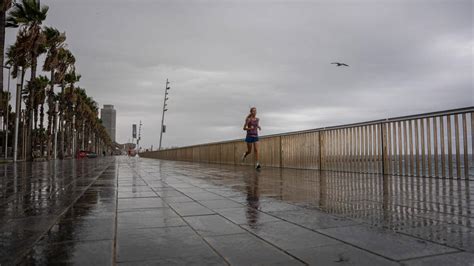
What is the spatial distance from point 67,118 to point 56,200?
42.6m

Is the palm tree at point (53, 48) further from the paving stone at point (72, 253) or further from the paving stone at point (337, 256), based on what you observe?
the paving stone at point (337, 256)

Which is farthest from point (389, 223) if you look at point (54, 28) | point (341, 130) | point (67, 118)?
point (67, 118)

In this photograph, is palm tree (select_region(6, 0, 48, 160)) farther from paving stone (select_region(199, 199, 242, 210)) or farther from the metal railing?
paving stone (select_region(199, 199, 242, 210))

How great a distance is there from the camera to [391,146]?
8570 millimetres

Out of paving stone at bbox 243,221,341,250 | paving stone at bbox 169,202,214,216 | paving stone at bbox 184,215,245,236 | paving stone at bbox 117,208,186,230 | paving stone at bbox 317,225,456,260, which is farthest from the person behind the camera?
paving stone at bbox 169,202,214,216

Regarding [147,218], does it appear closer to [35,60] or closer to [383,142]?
[383,142]

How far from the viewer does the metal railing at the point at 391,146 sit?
7133 millimetres

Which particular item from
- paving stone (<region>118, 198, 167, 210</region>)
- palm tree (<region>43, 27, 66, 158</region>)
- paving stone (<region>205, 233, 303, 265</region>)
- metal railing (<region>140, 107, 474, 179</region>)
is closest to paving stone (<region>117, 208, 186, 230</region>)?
paving stone (<region>118, 198, 167, 210</region>)

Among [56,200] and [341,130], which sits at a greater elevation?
[341,130]

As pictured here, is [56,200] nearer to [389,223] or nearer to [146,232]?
[146,232]

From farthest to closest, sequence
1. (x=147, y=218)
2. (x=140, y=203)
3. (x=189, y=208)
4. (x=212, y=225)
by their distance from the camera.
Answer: (x=140, y=203) → (x=189, y=208) → (x=147, y=218) → (x=212, y=225)

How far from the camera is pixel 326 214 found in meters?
3.57

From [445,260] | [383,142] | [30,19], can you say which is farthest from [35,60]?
[445,260]

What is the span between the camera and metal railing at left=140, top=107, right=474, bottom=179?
7133 millimetres
